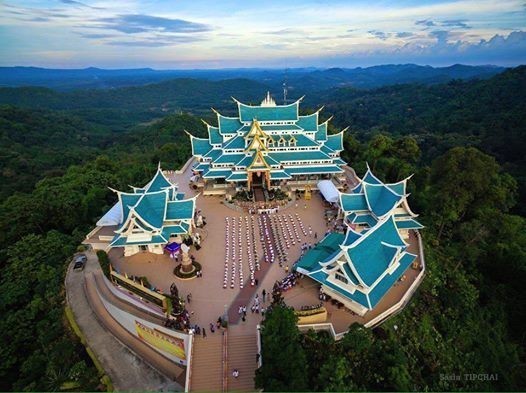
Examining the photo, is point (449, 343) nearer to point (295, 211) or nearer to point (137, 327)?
point (295, 211)

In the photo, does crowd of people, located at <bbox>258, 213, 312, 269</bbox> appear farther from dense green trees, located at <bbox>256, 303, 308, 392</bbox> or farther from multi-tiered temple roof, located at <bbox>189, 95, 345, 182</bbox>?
dense green trees, located at <bbox>256, 303, 308, 392</bbox>

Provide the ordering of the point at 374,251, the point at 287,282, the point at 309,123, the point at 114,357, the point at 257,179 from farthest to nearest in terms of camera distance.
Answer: the point at 309,123 < the point at 257,179 < the point at 287,282 < the point at 374,251 < the point at 114,357

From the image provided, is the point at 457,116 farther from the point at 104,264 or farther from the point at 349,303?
the point at 104,264

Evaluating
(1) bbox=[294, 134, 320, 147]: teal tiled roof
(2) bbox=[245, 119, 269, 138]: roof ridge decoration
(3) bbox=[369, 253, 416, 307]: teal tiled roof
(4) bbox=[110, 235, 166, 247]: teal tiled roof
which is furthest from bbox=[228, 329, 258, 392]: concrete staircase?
(1) bbox=[294, 134, 320, 147]: teal tiled roof

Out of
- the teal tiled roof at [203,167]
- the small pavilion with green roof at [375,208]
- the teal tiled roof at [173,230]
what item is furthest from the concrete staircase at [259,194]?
the teal tiled roof at [173,230]

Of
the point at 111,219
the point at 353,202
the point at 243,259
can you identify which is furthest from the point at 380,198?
the point at 111,219

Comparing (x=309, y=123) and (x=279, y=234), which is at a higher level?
(x=309, y=123)

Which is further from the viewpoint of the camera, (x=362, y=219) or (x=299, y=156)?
(x=299, y=156)

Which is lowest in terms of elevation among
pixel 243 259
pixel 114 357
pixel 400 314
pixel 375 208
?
pixel 114 357
